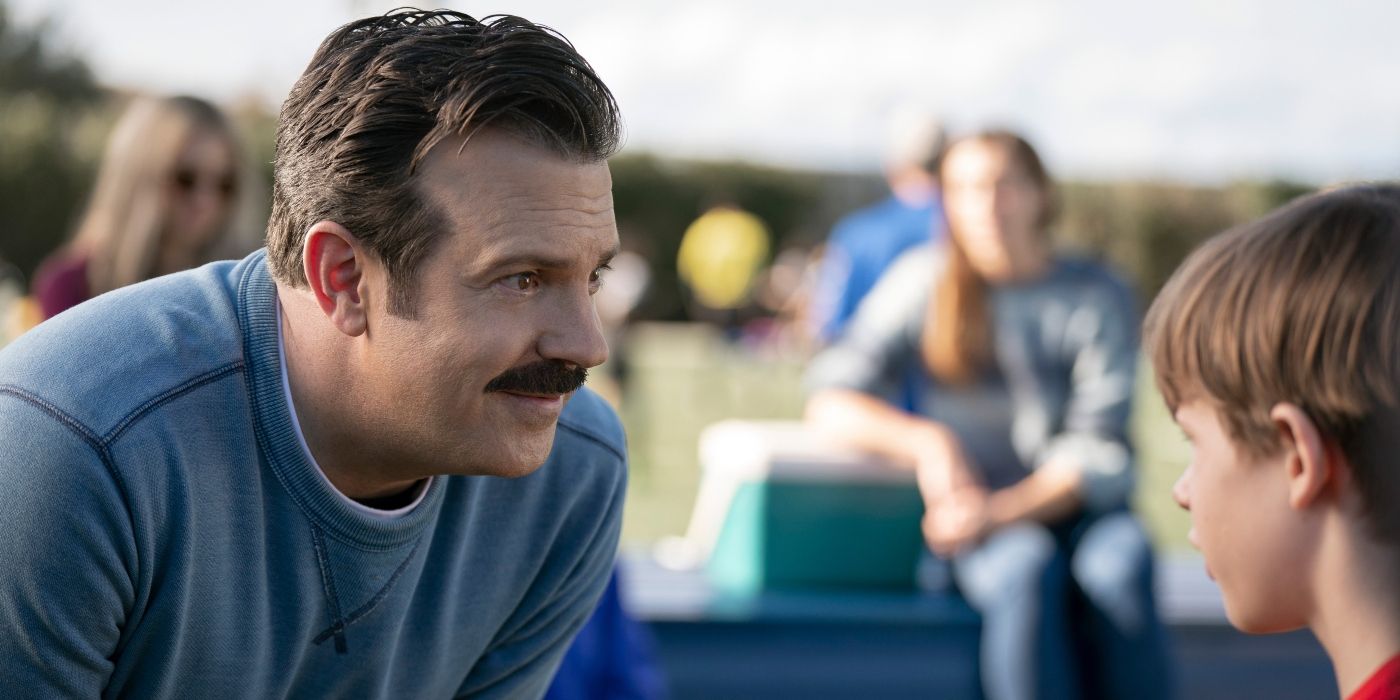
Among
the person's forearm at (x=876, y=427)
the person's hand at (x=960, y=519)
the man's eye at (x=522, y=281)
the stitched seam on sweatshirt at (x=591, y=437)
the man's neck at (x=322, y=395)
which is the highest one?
the man's eye at (x=522, y=281)

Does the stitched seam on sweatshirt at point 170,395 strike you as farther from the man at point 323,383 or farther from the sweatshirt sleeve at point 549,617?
the sweatshirt sleeve at point 549,617

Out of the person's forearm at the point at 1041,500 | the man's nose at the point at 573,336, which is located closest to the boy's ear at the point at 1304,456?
the man's nose at the point at 573,336

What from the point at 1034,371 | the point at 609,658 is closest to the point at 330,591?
the point at 609,658

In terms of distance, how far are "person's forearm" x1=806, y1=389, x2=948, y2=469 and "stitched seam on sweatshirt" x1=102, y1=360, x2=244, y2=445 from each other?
2.81 meters

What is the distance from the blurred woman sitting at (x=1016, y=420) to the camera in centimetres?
384

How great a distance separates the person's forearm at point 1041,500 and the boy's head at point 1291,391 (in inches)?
90.6

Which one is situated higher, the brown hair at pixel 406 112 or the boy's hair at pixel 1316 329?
the brown hair at pixel 406 112

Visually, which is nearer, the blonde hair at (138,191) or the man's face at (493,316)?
the man's face at (493,316)

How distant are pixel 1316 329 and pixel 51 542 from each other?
53.7 inches

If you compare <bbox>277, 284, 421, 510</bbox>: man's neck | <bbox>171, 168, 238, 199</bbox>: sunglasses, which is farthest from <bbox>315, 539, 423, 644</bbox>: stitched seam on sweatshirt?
<bbox>171, 168, 238, 199</bbox>: sunglasses

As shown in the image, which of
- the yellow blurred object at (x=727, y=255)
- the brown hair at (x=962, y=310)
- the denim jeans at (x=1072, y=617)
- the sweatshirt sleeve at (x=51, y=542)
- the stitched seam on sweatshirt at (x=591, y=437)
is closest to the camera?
the sweatshirt sleeve at (x=51, y=542)

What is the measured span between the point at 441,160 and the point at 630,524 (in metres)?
6.41

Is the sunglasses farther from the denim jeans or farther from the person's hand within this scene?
the denim jeans

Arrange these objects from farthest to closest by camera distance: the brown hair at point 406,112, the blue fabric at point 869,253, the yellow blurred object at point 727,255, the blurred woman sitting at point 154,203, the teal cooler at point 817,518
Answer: the yellow blurred object at point 727,255 < the blue fabric at point 869,253 < the teal cooler at point 817,518 < the blurred woman sitting at point 154,203 < the brown hair at point 406,112
